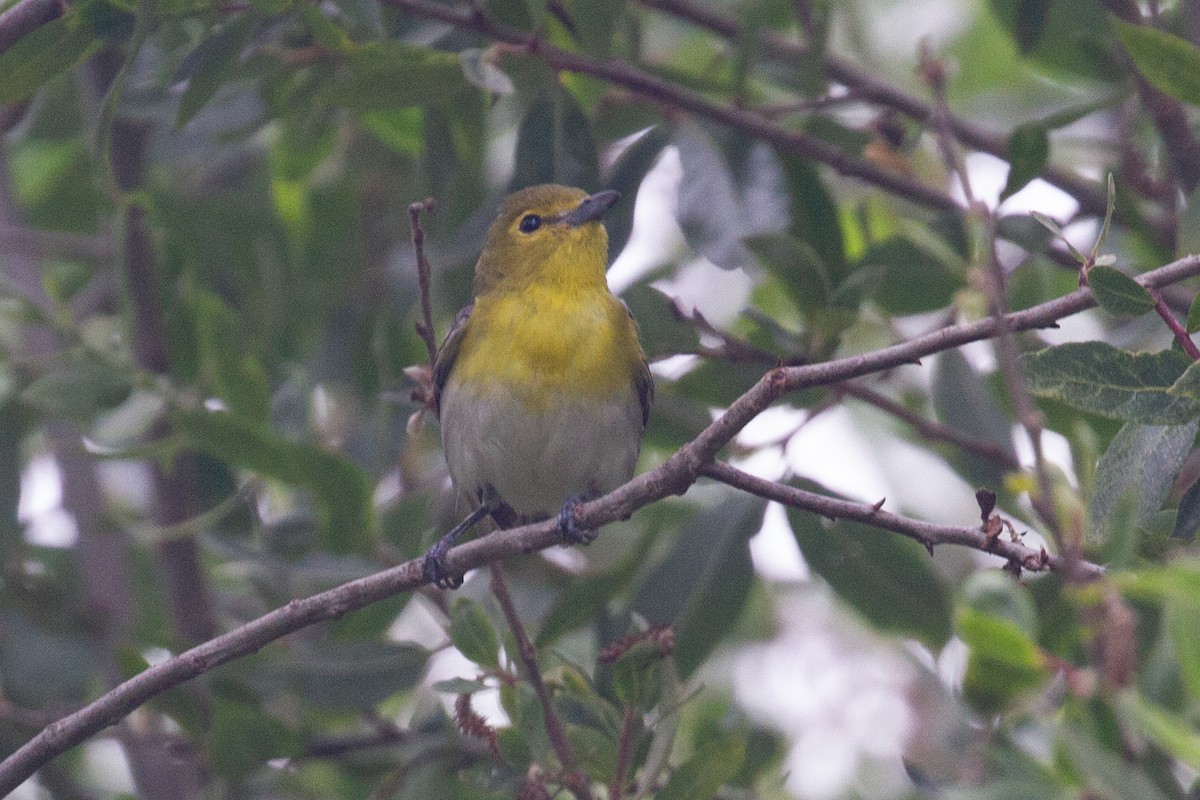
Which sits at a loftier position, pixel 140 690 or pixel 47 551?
pixel 140 690

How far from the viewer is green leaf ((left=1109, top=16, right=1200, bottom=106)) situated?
308 cm

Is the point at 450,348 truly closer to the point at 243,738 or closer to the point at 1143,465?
the point at 243,738

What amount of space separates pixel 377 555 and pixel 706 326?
139 centimetres

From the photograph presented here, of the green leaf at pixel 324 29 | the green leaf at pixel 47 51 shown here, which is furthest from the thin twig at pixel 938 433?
the green leaf at pixel 47 51

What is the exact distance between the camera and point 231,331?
16.3ft

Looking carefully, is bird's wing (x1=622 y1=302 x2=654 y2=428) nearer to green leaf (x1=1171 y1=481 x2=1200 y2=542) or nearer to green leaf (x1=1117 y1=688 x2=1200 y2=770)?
green leaf (x1=1171 y1=481 x2=1200 y2=542)

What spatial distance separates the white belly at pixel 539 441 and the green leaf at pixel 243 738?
107 cm

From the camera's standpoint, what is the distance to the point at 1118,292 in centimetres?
268

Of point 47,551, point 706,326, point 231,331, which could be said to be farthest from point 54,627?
point 706,326

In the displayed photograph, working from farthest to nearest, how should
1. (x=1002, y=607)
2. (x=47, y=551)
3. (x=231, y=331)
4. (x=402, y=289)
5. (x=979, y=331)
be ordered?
(x=402, y=289) < (x=47, y=551) < (x=231, y=331) < (x=979, y=331) < (x=1002, y=607)

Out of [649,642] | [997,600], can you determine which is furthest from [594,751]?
[997,600]

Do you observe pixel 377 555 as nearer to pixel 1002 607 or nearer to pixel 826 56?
pixel 826 56

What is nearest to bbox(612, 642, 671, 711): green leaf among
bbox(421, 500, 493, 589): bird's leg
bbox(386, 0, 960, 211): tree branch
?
bbox(421, 500, 493, 589): bird's leg

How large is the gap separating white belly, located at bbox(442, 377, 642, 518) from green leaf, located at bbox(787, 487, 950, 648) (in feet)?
2.31
